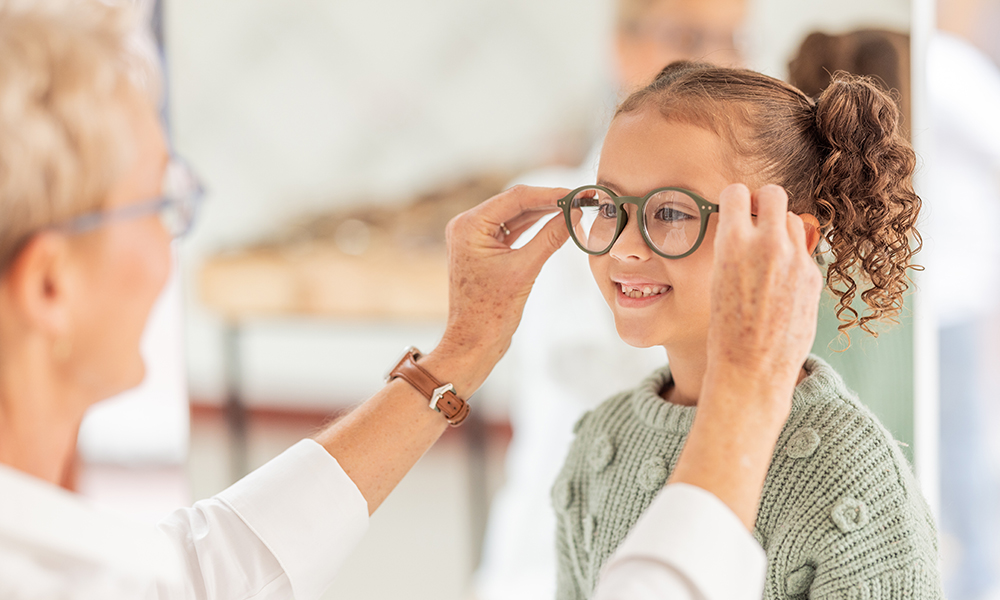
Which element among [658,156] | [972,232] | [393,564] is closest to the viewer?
[658,156]

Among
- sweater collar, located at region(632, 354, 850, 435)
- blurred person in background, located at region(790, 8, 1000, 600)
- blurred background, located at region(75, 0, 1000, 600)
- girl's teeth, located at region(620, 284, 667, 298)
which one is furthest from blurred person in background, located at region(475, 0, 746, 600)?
girl's teeth, located at region(620, 284, 667, 298)

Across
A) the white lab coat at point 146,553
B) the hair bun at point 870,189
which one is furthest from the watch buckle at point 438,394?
the hair bun at point 870,189

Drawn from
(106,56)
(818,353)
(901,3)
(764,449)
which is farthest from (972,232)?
(106,56)

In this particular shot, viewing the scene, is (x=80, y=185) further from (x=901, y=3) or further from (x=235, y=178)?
(x=235, y=178)

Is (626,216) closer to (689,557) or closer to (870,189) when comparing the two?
(870,189)

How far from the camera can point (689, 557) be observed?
59 cm

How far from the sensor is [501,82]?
3.11 m

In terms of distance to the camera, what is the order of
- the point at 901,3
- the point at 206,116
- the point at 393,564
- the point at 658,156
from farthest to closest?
the point at 206,116, the point at 393,564, the point at 901,3, the point at 658,156

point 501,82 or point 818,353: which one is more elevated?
point 501,82

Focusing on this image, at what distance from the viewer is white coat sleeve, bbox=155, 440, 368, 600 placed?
861 millimetres

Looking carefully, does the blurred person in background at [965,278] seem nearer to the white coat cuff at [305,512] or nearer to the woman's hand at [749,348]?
the woman's hand at [749,348]

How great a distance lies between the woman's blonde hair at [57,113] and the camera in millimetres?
575

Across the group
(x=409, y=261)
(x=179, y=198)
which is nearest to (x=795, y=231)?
(x=179, y=198)

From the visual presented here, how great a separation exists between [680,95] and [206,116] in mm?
2953
